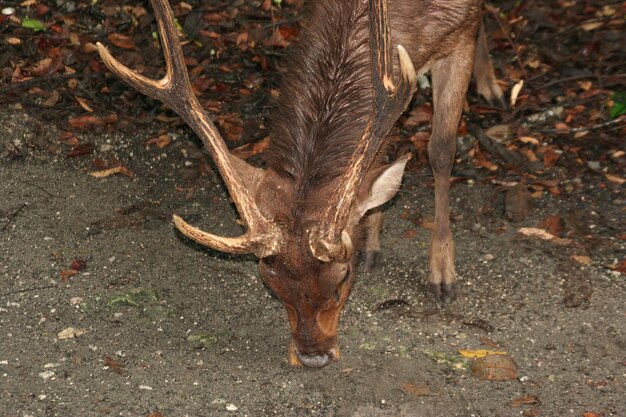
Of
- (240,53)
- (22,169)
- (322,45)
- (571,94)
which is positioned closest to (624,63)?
(571,94)

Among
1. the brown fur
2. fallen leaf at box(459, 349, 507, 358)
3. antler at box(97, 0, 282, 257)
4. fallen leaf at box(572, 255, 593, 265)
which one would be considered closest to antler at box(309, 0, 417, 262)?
the brown fur

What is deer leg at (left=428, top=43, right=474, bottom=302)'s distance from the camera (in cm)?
654

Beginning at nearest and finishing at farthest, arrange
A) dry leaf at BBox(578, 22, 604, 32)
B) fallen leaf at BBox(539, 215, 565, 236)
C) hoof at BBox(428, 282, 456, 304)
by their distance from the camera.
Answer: hoof at BBox(428, 282, 456, 304) → fallen leaf at BBox(539, 215, 565, 236) → dry leaf at BBox(578, 22, 604, 32)

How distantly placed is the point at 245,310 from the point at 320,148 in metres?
1.39

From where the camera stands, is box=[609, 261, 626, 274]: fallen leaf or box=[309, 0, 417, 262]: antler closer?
box=[309, 0, 417, 262]: antler

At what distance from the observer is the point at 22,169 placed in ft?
24.9

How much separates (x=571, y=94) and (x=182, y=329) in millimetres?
4227

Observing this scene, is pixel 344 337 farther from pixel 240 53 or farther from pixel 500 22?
pixel 500 22

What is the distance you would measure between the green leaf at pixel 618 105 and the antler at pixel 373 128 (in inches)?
140

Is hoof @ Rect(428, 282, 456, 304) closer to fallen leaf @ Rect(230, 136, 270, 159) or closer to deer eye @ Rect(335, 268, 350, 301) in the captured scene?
deer eye @ Rect(335, 268, 350, 301)

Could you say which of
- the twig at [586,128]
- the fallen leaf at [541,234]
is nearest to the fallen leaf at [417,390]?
the fallen leaf at [541,234]

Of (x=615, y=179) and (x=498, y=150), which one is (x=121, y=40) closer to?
(x=498, y=150)

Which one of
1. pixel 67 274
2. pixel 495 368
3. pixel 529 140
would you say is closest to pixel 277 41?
pixel 529 140

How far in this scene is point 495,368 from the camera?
5648 mm
